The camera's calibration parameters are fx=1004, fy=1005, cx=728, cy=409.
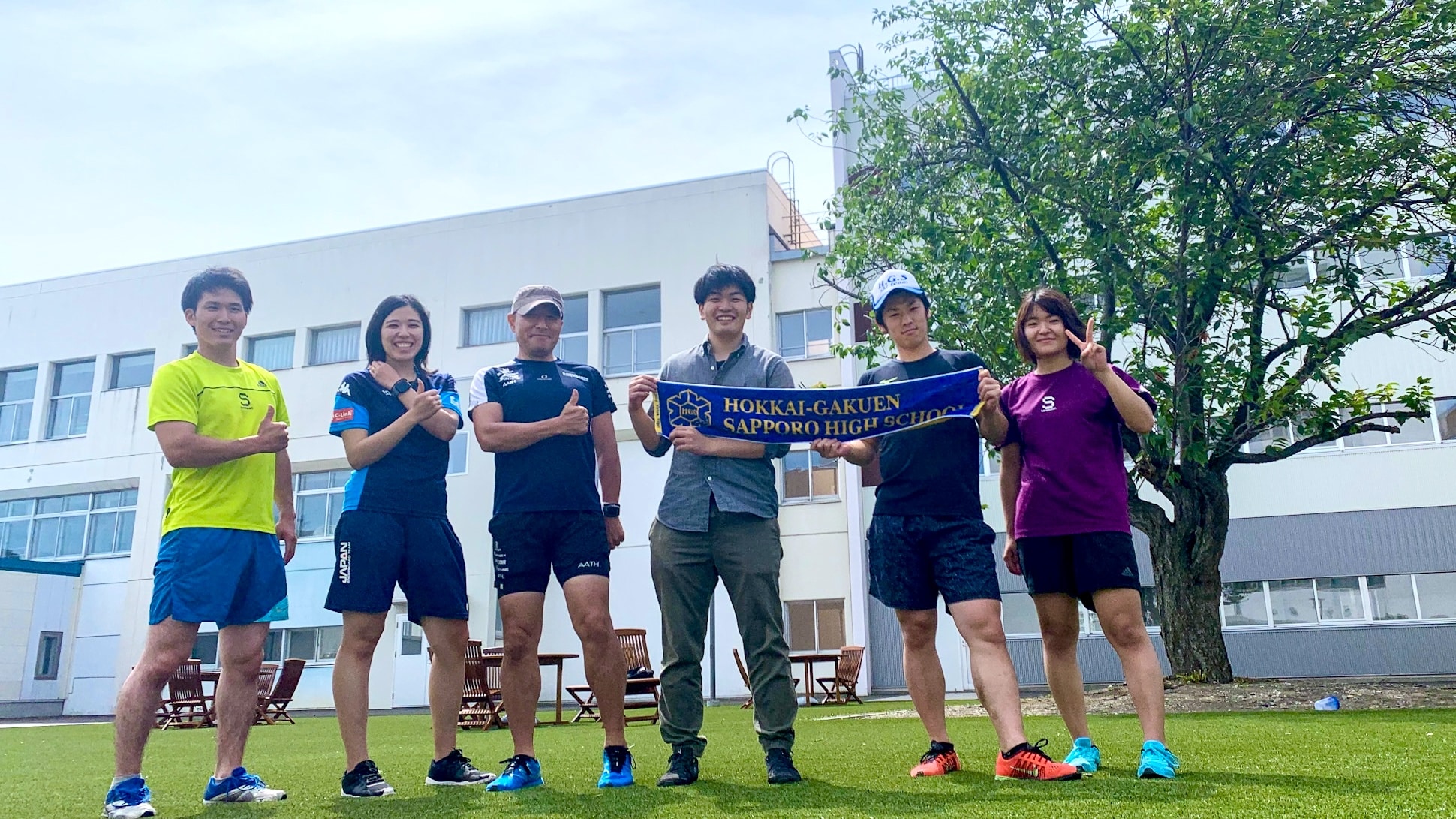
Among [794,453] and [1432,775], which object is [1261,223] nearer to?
[1432,775]

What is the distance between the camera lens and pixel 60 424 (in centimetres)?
2659

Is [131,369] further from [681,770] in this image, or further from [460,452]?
[681,770]

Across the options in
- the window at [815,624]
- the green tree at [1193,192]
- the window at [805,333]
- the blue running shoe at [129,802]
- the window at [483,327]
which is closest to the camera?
the blue running shoe at [129,802]

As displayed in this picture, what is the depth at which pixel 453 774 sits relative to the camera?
3.84m

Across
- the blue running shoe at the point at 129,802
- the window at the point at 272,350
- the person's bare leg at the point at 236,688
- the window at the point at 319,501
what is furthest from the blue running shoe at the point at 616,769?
the window at the point at 272,350

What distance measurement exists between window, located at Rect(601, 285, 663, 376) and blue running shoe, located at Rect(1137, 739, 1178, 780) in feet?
64.1

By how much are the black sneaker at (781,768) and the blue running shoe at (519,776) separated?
853 mm

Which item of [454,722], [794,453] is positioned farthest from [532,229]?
[454,722]

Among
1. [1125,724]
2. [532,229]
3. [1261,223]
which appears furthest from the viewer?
[532,229]

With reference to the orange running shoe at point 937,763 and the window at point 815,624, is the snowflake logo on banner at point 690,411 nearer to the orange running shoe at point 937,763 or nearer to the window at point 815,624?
the orange running shoe at point 937,763

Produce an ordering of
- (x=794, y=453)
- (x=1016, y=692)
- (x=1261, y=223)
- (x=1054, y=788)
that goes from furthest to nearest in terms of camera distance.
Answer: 1. (x=794, y=453)
2. (x=1261, y=223)
3. (x=1016, y=692)
4. (x=1054, y=788)

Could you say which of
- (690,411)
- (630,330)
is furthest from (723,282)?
(630,330)

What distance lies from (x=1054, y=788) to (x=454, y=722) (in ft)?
7.50

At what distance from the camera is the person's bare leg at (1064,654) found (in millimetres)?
3598
